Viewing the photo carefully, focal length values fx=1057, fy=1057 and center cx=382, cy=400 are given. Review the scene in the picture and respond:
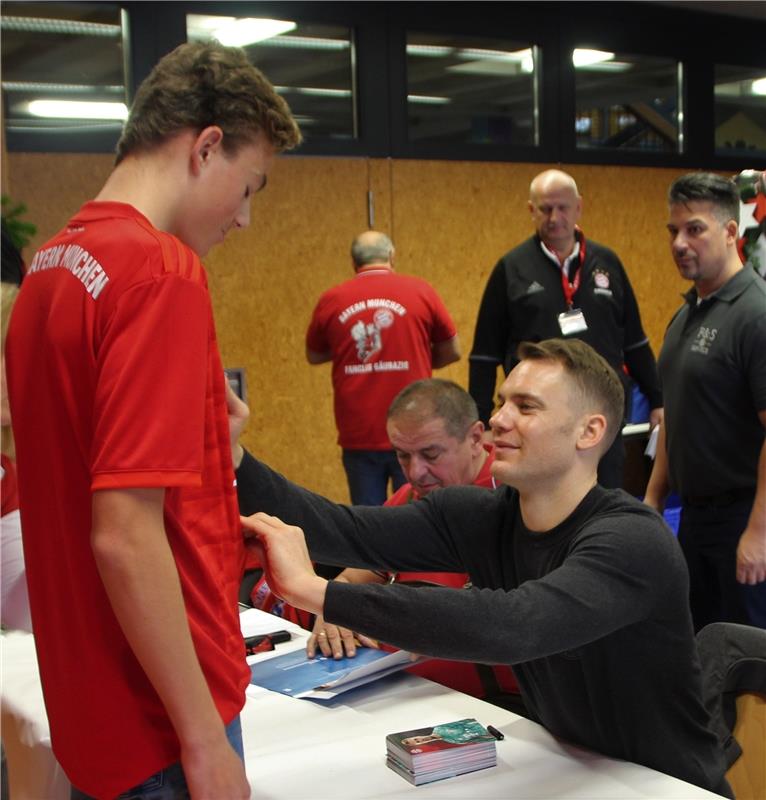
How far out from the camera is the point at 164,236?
1.16 m

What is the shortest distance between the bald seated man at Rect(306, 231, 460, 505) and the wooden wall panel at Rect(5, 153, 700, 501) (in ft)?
3.92

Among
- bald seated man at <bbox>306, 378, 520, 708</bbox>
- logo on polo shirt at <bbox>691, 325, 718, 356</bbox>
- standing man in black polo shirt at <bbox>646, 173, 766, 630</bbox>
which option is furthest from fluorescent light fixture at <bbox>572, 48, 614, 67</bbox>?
bald seated man at <bbox>306, 378, 520, 708</bbox>

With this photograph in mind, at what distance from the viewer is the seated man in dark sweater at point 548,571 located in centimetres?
155

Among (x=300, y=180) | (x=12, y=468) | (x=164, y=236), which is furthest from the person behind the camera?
(x=300, y=180)

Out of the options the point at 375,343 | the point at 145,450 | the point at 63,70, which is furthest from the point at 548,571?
the point at 63,70

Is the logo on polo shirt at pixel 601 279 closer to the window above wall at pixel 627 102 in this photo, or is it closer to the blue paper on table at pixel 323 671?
the blue paper on table at pixel 323 671

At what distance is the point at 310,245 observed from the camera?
6.31 m

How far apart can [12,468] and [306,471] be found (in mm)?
4040

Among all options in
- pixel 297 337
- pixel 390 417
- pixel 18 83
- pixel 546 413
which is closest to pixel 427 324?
pixel 297 337

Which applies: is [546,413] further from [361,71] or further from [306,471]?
[361,71]

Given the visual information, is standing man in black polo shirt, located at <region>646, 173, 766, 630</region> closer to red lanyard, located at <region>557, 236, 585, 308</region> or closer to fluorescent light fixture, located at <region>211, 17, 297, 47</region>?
red lanyard, located at <region>557, 236, 585, 308</region>

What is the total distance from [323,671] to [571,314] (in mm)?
2477

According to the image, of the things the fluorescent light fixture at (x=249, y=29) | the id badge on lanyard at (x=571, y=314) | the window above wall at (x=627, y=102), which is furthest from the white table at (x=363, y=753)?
the window above wall at (x=627, y=102)

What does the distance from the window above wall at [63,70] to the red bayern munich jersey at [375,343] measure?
1855 mm
